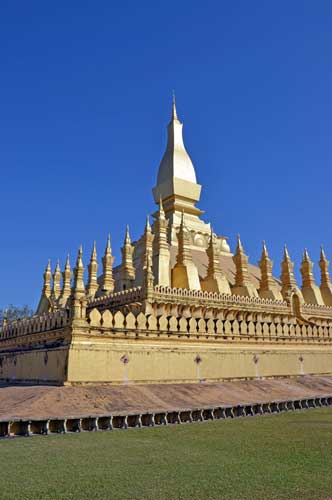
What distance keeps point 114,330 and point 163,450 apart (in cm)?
664

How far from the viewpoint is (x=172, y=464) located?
276 inches

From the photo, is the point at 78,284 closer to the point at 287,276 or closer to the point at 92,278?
the point at 92,278

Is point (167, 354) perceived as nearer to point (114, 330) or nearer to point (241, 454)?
point (114, 330)

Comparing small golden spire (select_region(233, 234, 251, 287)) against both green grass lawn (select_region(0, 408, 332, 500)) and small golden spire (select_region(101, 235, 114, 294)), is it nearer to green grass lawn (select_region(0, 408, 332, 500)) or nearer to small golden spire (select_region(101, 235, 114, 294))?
small golden spire (select_region(101, 235, 114, 294))

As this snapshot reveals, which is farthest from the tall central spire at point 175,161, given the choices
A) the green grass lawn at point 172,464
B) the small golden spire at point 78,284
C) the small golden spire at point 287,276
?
the green grass lawn at point 172,464

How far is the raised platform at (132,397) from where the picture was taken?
10.7 meters

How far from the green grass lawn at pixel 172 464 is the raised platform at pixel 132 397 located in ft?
3.45

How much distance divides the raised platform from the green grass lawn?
1050 mm

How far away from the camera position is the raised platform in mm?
10695

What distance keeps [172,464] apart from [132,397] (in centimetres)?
569

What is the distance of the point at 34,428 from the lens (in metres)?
10.0

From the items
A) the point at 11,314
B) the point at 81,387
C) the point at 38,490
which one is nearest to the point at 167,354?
the point at 81,387

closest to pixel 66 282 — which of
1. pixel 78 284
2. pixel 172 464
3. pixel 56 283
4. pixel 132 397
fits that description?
pixel 56 283

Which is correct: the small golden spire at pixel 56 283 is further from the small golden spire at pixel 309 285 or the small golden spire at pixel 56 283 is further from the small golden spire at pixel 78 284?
the small golden spire at pixel 309 285
